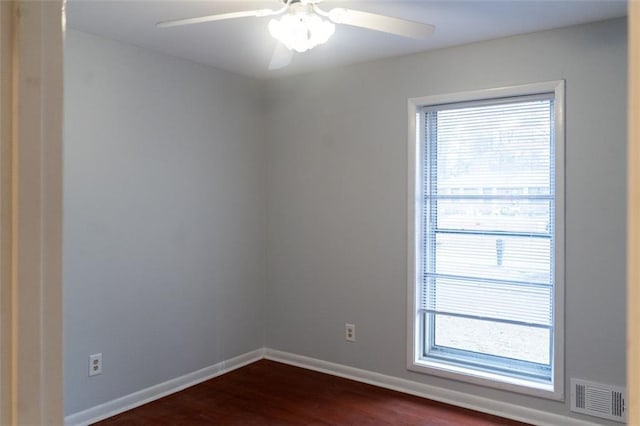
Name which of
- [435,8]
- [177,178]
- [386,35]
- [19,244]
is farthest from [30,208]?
[177,178]

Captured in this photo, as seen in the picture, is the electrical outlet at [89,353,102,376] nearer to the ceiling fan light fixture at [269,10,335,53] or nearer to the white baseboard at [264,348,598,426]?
the white baseboard at [264,348,598,426]

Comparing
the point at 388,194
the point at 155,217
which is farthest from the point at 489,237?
the point at 155,217

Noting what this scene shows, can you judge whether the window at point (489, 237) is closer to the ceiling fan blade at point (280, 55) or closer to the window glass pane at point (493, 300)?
the window glass pane at point (493, 300)

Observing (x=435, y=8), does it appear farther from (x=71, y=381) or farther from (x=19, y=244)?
(x=71, y=381)

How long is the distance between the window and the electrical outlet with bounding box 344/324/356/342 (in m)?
0.50

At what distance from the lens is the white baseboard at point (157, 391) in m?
3.16

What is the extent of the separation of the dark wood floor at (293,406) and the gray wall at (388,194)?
23cm

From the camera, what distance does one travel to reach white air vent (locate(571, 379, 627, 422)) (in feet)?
9.54

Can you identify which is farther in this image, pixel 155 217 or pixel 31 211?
pixel 155 217

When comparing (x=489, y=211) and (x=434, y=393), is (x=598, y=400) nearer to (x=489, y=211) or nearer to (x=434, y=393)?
(x=434, y=393)

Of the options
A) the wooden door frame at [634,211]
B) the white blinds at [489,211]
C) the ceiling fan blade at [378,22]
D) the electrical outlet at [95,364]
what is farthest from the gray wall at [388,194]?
the wooden door frame at [634,211]

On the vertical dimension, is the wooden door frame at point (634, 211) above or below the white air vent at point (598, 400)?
above

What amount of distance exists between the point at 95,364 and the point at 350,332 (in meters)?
1.87

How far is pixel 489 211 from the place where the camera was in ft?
11.4
